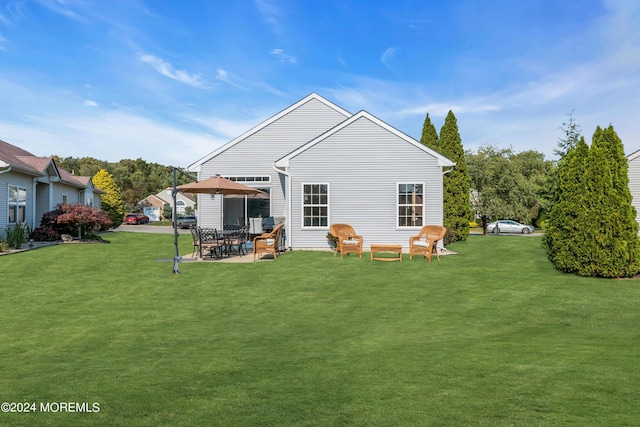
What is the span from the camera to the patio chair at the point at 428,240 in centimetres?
1371

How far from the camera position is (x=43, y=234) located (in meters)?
20.1

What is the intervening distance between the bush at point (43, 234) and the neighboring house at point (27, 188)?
30.4 inches

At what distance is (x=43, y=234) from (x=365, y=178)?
15859mm

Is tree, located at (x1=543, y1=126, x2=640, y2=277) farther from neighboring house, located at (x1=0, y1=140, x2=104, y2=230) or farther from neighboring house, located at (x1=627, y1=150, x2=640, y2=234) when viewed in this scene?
neighboring house, located at (x1=0, y1=140, x2=104, y2=230)

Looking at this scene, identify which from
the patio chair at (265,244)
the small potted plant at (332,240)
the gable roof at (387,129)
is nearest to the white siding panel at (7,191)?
the patio chair at (265,244)

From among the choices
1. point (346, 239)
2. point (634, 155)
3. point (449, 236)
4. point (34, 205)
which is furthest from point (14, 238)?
point (634, 155)

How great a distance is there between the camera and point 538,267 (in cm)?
1294

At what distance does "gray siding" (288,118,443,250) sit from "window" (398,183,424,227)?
0.20 m

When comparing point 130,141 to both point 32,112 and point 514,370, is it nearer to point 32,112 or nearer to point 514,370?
point 32,112

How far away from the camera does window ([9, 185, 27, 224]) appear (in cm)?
1884

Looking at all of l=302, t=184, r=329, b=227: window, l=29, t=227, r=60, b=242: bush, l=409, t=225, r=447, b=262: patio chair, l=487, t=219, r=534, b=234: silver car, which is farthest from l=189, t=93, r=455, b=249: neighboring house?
l=487, t=219, r=534, b=234: silver car

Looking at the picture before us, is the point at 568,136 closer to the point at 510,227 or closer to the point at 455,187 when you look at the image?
the point at 455,187

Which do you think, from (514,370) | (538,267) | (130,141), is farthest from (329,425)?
(130,141)

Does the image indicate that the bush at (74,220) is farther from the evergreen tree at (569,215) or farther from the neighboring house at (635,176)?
the neighboring house at (635,176)
